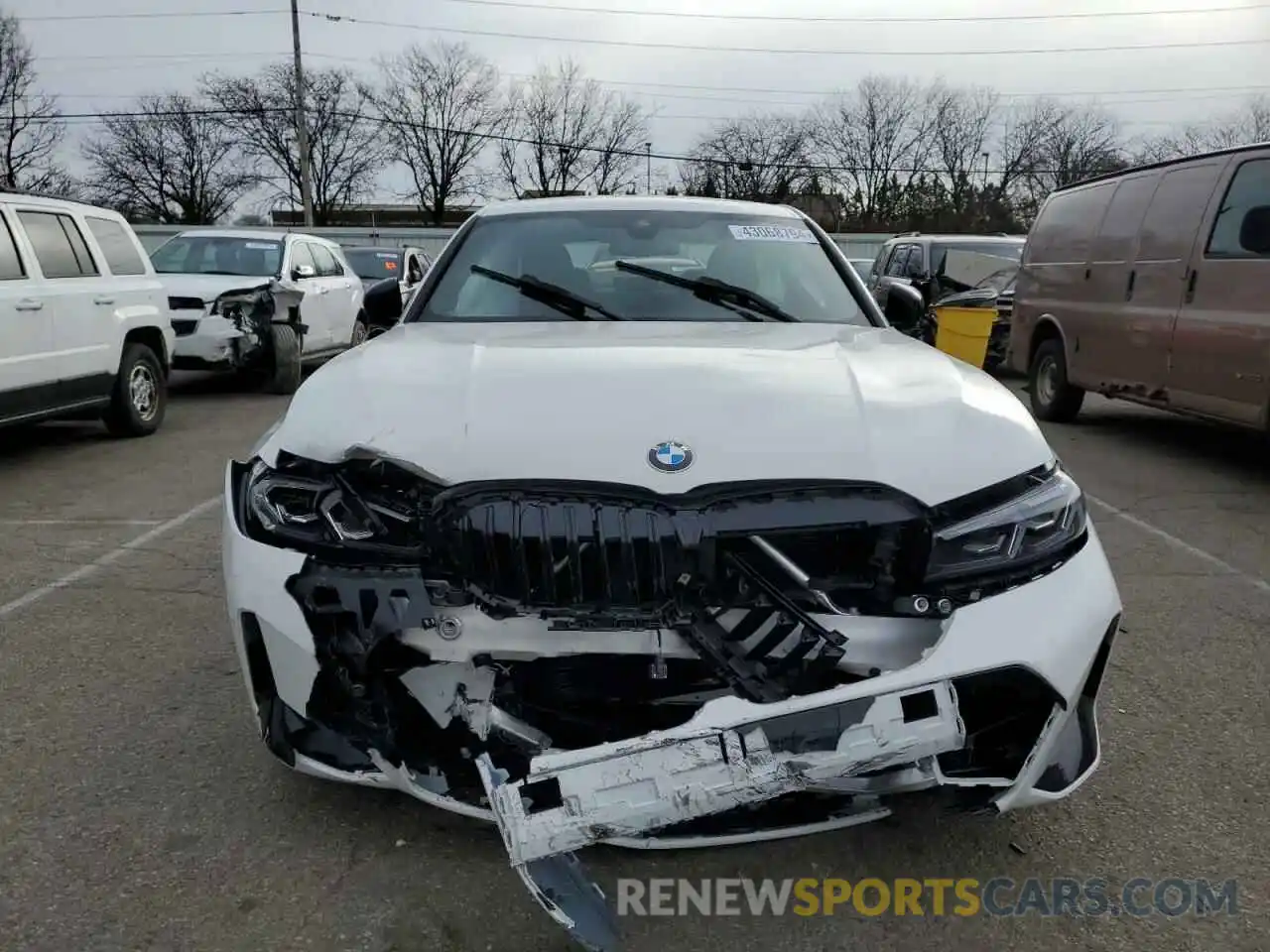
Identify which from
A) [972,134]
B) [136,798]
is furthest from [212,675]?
[972,134]

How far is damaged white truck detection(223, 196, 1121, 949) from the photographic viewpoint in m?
1.90

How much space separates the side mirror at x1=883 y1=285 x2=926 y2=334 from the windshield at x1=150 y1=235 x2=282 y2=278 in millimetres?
8467

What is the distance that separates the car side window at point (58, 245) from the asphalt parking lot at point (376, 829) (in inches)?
138

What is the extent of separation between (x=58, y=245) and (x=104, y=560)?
11.4ft

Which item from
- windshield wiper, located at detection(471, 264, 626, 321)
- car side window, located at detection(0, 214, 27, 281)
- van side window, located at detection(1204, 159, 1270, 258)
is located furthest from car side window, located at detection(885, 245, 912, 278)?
windshield wiper, located at detection(471, 264, 626, 321)

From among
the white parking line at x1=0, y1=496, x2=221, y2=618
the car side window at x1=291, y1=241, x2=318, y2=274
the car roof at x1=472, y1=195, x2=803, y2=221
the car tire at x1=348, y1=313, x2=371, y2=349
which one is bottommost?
the car tire at x1=348, y1=313, x2=371, y2=349

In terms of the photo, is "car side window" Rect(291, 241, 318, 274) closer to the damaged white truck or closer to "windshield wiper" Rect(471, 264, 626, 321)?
"windshield wiper" Rect(471, 264, 626, 321)

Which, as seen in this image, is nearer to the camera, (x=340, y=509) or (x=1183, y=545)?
(x=340, y=509)

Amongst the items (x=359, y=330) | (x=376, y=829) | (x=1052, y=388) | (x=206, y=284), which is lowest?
(x=359, y=330)

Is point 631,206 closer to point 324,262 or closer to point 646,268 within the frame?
point 646,268

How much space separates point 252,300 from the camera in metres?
10.1

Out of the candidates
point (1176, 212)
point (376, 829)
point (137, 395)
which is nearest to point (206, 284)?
point (137, 395)

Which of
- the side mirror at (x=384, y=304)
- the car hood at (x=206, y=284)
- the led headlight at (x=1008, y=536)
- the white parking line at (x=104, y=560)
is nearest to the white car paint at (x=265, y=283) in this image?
the car hood at (x=206, y=284)

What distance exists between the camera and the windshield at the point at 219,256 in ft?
36.0
